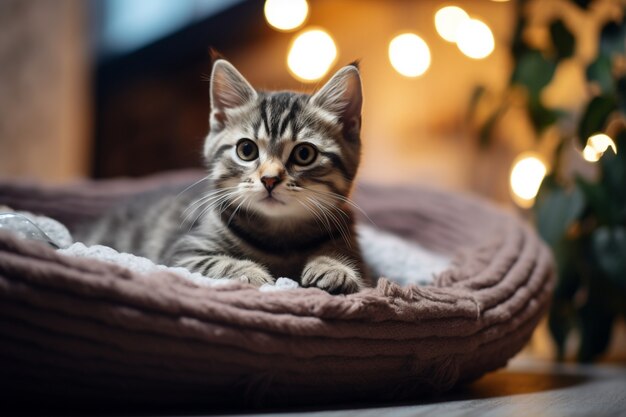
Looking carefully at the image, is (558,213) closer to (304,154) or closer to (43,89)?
(304,154)

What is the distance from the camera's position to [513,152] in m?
2.89

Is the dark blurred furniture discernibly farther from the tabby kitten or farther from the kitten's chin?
the kitten's chin

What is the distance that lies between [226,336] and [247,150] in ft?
Answer: 1.67

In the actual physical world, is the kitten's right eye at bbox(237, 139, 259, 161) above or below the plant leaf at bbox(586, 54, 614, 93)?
below

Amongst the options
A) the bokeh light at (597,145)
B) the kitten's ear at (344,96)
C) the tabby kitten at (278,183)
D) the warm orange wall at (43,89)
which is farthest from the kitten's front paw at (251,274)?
the warm orange wall at (43,89)

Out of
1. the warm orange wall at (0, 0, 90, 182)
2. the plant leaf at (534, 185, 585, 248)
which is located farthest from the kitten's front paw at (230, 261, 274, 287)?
the warm orange wall at (0, 0, 90, 182)

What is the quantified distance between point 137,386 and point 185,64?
266 centimetres

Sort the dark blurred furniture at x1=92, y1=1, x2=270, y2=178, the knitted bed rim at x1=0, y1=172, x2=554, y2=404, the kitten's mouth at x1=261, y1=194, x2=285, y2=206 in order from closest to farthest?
1. the knitted bed rim at x1=0, y1=172, x2=554, y2=404
2. the kitten's mouth at x1=261, y1=194, x2=285, y2=206
3. the dark blurred furniture at x1=92, y1=1, x2=270, y2=178

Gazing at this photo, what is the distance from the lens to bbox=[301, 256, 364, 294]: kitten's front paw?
117cm

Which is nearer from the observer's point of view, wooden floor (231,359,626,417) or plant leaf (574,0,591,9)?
wooden floor (231,359,626,417)

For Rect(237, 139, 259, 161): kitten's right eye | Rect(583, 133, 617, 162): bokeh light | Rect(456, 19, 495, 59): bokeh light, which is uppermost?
Rect(456, 19, 495, 59): bokeh light

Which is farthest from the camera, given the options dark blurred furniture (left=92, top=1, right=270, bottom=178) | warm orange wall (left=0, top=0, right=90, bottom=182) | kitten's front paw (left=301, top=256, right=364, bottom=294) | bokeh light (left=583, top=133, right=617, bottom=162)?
dark blurred furniture (left=92, top=1, right=270, bottom=178)

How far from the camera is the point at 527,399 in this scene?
124 cm

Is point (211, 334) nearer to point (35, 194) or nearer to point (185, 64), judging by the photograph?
point (35, 194)
